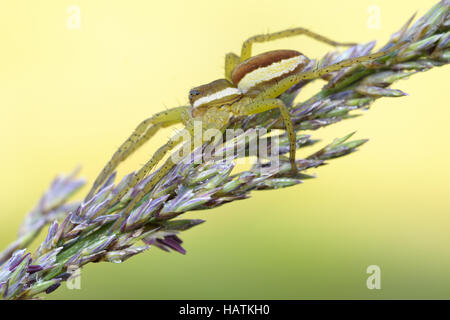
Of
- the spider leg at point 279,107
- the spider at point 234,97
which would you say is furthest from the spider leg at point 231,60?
the spider leg at point 279,107

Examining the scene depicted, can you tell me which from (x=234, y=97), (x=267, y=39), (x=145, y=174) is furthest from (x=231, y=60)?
(x=145, y=174)

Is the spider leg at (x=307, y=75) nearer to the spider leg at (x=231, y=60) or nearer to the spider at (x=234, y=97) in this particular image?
the spider at (x=234, y=97)

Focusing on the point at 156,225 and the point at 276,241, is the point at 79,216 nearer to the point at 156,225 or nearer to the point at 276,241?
the point at 156,225

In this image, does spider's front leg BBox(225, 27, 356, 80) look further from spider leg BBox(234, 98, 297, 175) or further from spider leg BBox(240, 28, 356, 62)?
spider leg BBox(234, 98, 297, 175)

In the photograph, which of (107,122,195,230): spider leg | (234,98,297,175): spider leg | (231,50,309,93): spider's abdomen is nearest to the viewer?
(107,122,195,230): spider leg

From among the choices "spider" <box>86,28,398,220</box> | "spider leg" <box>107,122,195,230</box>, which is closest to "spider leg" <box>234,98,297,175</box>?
"spider" <box>86,28,398,220</box>

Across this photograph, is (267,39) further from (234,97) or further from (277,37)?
(234,97)
